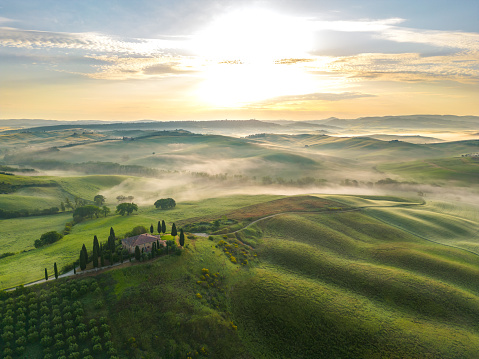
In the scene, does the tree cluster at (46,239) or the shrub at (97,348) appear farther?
the tree cluster at (46,239)

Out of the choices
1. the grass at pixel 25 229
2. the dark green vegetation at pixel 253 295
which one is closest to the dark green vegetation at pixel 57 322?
the dark green vegetation at pixel 253 295

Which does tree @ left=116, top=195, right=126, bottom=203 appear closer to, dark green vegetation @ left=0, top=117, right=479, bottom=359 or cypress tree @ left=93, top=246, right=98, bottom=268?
dark green vegetation @ left=0, top=117, right=479, bottom=359

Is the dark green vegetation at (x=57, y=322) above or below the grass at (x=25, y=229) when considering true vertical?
above

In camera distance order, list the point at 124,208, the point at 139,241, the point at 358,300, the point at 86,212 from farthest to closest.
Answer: the point at 124,208 → the point at 86,212 → the point at 139,241 → the point at 358,300

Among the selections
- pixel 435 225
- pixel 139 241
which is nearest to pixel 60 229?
pixel 139 241

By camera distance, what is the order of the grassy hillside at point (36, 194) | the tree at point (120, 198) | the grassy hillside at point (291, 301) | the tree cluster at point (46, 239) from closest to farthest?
the grassy hillside at point (291, 301) < the tree cluster at point (46, 239) < the grassy hillside at point (36, 194) < the tree at point (120, 198)

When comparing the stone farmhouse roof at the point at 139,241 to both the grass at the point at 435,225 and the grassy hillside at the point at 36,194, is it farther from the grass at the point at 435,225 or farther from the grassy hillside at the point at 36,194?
the grassy hillside at the point at 36,194

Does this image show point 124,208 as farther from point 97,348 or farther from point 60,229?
point 97,348

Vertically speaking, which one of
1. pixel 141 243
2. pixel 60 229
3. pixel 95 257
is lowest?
pixel 60 229

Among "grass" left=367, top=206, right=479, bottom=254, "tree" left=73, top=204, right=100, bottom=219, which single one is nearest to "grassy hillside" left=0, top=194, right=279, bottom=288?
"tree" left=73, top=204, right=100, bottom=219

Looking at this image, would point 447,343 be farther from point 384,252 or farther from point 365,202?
point 365,202

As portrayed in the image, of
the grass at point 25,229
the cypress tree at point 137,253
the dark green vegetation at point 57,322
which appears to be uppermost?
the cypress tree at point 137,253
